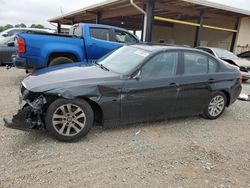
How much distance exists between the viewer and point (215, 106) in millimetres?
4613

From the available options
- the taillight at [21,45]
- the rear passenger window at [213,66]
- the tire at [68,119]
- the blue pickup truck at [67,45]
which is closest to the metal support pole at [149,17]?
the blue pickup truck at [67,45]

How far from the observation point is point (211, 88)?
4.41m

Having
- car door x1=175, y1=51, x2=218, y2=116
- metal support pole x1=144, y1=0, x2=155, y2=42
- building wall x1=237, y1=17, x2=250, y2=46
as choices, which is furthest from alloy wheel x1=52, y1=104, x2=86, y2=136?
building wall x1=237, y1=17, x2=250, y2=46

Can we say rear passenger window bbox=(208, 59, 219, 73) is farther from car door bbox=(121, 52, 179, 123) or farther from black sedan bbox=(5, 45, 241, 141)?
car door bbox=(121, 52, 179, 123)

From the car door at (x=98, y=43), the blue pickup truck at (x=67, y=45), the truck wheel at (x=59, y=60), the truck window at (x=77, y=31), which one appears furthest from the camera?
the truck window at (x=77, y=31)

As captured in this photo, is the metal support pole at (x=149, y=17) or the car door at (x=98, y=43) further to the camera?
the metal support pole at (x=149, y=17)

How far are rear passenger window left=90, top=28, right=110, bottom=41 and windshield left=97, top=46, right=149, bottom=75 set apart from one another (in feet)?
8.39

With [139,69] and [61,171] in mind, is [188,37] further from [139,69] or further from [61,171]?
[61,171]

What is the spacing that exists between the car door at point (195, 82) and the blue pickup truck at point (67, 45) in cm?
244

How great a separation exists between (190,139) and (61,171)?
2.14 metres

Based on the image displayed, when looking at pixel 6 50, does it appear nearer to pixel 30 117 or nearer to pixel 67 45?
pixel 67 45

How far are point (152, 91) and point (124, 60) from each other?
2.72 feet

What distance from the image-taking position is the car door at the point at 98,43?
6.62 m

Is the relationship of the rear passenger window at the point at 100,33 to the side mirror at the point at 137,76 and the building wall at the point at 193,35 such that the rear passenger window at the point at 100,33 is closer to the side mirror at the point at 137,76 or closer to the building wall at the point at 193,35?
the side mirror at the point at 137,76
